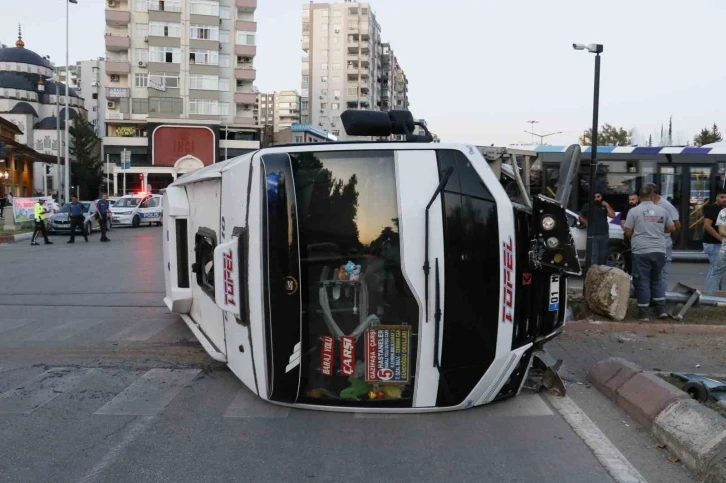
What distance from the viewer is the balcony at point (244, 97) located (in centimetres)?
7088

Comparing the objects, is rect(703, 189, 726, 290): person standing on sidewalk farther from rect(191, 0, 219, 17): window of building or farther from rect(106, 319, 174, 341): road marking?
rect(191, 0, 219, 17): window of building

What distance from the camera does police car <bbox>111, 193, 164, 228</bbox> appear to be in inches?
1289

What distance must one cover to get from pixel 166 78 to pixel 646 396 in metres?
69.9

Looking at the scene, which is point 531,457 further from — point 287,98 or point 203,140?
point 287,98

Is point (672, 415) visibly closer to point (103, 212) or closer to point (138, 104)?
point (103, 212)

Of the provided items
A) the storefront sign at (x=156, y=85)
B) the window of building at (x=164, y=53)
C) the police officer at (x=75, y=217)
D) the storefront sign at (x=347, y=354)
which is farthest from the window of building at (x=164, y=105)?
the storefront sign at (x=347, y=354)

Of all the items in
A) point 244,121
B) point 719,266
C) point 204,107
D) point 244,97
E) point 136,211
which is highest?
point 244,97


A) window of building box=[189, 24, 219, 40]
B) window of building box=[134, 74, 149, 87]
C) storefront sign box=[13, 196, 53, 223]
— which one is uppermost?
window of building box=[189, 24, 219, 40]

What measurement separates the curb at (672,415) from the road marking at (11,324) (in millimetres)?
7422

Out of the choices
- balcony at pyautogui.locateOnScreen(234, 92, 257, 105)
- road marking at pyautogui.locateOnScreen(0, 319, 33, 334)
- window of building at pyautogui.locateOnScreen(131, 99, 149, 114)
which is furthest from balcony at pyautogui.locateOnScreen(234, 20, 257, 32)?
road marking at pyautogui.locateOnScreen(0, 319, 33, 334)

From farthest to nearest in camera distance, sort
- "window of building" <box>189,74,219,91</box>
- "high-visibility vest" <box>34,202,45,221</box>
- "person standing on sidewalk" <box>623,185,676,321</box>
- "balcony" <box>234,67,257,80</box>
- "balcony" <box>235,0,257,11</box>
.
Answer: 1. "balcony" <box>235,0,257,11</box>
2. "balcony" <box>234,67,257,80</box>
3. "window of building" <box>189,74,219,91</box>
4. "high-visibility vest" <box>34,202,45,221</box>
5. "person standing on sidewalk" <box>623,185,676,321</box>

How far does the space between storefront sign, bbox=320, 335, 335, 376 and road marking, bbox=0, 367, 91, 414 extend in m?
2.48

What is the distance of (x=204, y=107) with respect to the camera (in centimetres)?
6938

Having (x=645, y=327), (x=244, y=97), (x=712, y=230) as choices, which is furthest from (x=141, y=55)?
(x=645, y=327)
